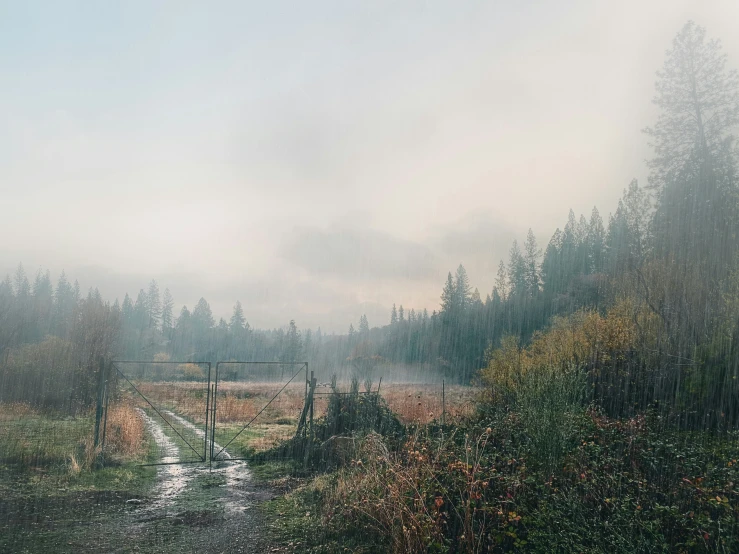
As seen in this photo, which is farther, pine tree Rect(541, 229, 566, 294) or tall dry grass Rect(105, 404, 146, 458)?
pine tree Rect(541, 229, 566, 294)

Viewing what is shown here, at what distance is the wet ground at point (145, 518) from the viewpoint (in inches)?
301

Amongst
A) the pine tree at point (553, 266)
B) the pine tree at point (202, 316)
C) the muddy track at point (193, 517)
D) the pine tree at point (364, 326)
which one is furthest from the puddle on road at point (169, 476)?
the pine tree at point (364, 326)

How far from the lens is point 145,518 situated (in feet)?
29.6

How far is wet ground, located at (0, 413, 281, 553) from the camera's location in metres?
7.64

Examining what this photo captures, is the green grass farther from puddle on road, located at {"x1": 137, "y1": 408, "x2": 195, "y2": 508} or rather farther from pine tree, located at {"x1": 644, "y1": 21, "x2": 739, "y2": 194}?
pine tree, located at {"x1": 644, "y1": 21, "x2": 739, "y2": 194}

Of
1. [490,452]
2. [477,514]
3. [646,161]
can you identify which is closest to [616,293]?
[646,161]

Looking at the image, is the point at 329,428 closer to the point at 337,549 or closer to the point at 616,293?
the point at 337,549

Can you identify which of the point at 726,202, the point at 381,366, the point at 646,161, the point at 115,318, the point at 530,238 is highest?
the point at 530,238

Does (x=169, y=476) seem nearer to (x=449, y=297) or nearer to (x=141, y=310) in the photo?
(x=449, y=297)

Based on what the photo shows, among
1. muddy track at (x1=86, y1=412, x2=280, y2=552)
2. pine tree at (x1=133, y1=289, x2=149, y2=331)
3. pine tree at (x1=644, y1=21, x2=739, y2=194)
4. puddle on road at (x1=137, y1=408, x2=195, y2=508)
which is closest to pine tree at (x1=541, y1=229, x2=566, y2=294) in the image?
pine tree at (x1=644, y1=21, x2=739, y2=194)

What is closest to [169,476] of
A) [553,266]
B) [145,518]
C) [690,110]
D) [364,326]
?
[145,518]

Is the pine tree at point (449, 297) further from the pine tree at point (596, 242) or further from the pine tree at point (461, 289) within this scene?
the pine tree at point (596, 242)

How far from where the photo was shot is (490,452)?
30.4 feet

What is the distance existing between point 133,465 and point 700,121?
94.2 feet
